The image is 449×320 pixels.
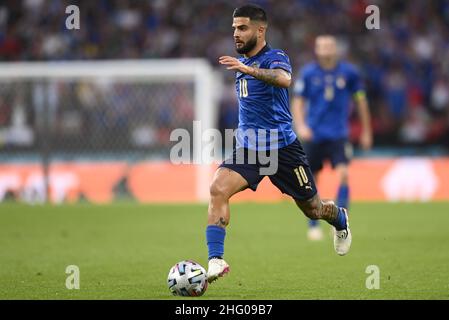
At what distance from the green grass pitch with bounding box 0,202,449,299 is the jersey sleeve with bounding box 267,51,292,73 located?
1.79m

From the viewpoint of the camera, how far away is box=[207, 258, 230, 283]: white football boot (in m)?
7.51

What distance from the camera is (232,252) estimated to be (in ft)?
35.1

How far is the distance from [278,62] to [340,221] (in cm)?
179

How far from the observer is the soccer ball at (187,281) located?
7.36 metres

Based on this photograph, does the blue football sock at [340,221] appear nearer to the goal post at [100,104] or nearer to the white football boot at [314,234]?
the white football boot at [314,234]

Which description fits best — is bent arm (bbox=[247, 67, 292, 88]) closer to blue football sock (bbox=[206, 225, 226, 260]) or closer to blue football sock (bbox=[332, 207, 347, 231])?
blue football sock (bbox=[206, 225, 226, 260])

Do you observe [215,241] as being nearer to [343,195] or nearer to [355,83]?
[343,195]

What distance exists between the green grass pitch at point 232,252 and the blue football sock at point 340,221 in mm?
397
